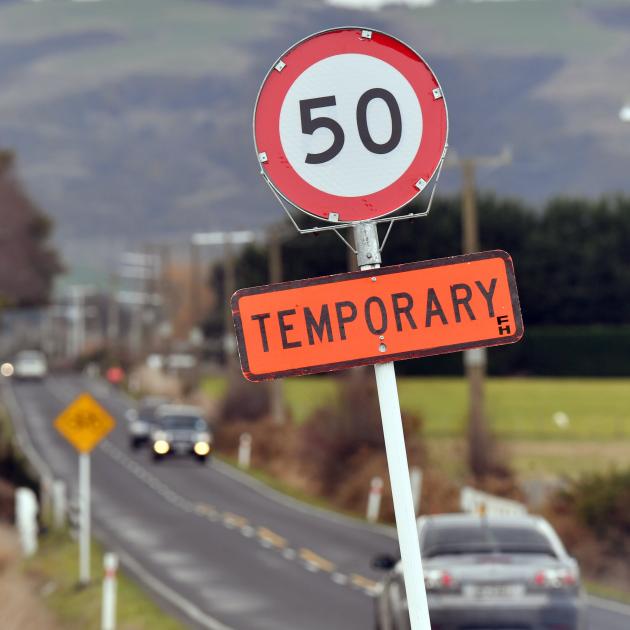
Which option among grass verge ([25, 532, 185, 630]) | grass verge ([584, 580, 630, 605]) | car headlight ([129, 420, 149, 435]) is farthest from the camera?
car headlight ([129, 420, 149, 435])

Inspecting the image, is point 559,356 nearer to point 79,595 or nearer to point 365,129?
point 79,595

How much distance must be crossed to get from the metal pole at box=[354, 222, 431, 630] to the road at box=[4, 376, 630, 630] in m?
16.7

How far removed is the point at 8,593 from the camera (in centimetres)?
1803

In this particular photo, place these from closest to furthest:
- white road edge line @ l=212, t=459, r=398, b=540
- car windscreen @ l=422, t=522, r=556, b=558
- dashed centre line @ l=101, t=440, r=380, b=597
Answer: car windscreen @ l=422, t=522, r=556, b=558 < dashed centre line @ l=101, t=440, r=380, b=597 < white road edge line @ l=212, t=459, r=398, b=540

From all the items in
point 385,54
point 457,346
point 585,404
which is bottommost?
point 585,404

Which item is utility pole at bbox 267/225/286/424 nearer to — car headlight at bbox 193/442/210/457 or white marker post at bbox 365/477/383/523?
car headlight at bbox 193/442/210/457

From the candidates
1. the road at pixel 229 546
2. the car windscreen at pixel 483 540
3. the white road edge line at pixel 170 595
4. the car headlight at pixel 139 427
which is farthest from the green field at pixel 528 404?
the car windscreen at pixel 483 540

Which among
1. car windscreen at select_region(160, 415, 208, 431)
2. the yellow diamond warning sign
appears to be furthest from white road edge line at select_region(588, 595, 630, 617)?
car windscreen at select_region(160, 415, 208, 431)

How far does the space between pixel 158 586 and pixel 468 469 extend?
12041 mm

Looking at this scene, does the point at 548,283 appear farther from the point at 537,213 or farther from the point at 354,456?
the point at 354,456

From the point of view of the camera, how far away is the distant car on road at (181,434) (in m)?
58.1

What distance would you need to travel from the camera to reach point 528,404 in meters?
88.8

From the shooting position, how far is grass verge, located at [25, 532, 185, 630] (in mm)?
21938

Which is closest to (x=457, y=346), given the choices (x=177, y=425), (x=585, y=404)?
(x=177, y=425)
